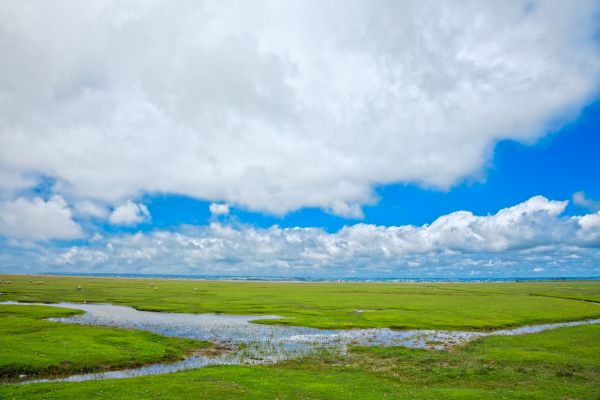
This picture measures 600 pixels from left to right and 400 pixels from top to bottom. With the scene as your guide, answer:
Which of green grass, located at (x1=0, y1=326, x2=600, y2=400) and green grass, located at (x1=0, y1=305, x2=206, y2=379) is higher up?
green grass, located at (x1=0, y1=305, x2=206, y2=379)

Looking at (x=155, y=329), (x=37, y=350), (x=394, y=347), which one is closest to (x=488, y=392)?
(x=394, y=347)

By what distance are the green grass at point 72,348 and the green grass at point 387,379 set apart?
6400mm

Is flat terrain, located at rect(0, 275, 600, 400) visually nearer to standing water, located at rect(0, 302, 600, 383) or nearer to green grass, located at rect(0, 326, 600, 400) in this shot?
green grass, located at rect(0, 326, 600, 400)

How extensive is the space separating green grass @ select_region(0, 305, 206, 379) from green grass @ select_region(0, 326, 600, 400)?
21.0ft

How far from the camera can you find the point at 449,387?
3081 centimetres

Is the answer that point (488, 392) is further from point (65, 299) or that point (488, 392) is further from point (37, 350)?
point (65, 299)

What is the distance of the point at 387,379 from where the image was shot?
33.1m

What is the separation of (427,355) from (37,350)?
1541 inches

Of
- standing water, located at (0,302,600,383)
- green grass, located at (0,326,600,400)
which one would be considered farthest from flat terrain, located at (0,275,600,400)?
standing water, located at (0,302,600,383)

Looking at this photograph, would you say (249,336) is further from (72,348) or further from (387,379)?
(387,379)

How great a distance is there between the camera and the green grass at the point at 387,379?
27.8 m

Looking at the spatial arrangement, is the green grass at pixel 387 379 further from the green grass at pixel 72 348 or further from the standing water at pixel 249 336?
the green grass at pixel 72 348

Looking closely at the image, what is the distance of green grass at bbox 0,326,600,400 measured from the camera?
2784 centimetres

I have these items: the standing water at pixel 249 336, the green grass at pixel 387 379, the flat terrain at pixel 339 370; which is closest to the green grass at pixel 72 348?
the flat terrain at pixel 339 370
